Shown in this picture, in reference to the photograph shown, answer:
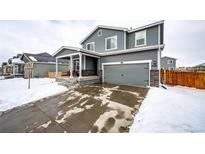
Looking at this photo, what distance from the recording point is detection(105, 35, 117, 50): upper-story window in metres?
12.3

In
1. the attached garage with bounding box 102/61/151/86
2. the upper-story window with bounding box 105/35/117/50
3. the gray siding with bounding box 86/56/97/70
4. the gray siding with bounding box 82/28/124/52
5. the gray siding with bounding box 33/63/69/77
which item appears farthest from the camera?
the gray siding with bounding box 33/63/69/77

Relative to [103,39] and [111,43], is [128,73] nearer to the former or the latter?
[111,43]

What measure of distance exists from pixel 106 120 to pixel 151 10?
171 inches


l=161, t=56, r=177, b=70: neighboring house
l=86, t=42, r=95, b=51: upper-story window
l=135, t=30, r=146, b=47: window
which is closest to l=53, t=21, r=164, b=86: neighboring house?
l=135, t=30, r=146, b=47: window

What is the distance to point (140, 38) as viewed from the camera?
1116cm

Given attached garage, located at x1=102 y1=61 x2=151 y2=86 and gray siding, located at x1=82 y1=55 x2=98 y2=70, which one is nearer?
attached garage, located at x1=102 y1=61 x2=151 y2=86

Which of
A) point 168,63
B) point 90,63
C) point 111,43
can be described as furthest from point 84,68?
point 168,63

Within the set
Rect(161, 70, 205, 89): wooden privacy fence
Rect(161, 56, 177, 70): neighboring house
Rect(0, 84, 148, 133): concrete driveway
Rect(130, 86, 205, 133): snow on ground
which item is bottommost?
Rect(0, 84, 148, 133): concrete driveway

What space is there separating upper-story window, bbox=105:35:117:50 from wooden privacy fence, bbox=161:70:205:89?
5840 millimetres

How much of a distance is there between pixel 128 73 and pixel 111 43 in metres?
4.75

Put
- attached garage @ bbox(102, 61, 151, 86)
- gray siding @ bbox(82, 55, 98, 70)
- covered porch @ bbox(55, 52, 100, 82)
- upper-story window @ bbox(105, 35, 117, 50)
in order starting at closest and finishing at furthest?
attached garage @ bbox(102, 61, 151, 86), covered porch @ bbox(55, 52, 100, 82), gray siding @ bbox(82, 55, 98, 70), upper-story window @ bbox(105, 35, 117, 50)

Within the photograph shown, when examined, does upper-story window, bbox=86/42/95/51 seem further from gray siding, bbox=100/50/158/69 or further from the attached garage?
the attached garage
